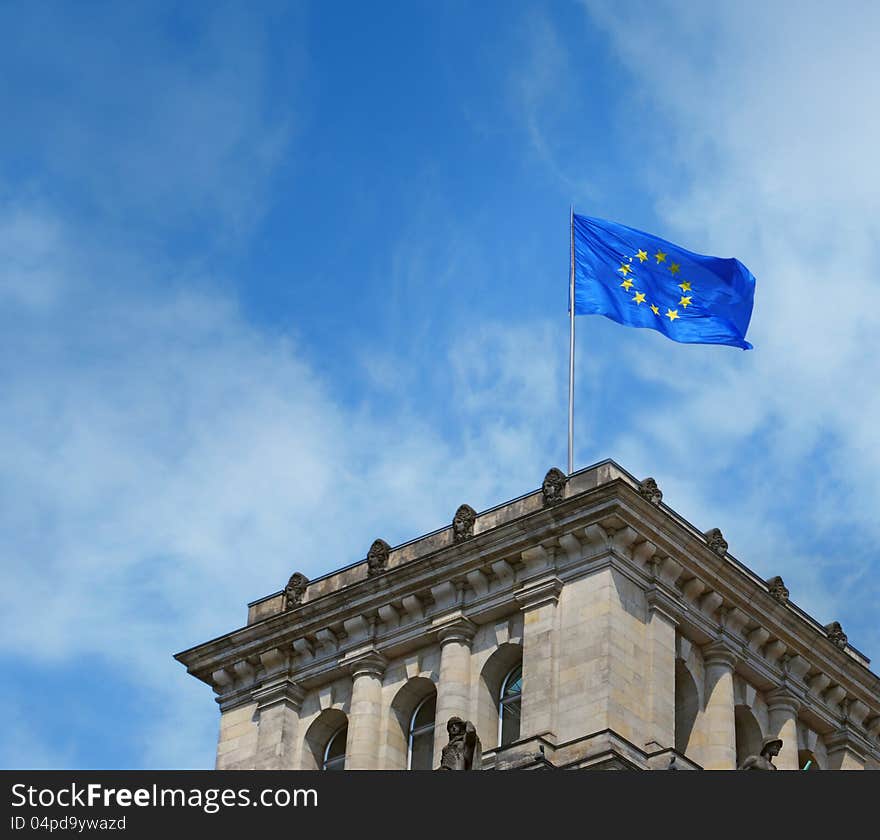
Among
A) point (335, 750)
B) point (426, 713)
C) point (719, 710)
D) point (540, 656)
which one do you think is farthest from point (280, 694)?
point (719, 710)

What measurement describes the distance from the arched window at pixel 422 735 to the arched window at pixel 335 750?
2151 mm

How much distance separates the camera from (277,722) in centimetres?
6047

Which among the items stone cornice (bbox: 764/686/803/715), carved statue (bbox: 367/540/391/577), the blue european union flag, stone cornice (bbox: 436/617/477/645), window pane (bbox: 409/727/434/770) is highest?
the blue european union flag

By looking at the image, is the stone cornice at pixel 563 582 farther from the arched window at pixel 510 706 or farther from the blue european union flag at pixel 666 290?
the blue european union flag at pixel 666 290

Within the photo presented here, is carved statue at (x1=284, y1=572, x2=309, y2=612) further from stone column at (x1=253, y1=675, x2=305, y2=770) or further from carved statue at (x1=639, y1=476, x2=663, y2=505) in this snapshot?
carved statue at (x1=639, y1=476, x2=663, y2=505)

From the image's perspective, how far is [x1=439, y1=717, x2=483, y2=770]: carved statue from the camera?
170 ft

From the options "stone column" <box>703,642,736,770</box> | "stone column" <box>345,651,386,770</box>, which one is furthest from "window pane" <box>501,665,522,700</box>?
"stone column" <box>703,642,736,770</box>

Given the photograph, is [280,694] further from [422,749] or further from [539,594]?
[539,594]

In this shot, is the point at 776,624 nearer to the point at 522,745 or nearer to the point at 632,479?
the point at 632,479

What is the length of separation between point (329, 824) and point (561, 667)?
750 inches

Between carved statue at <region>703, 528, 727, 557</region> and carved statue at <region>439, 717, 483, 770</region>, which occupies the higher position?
carved statue at <region>703, 528, 727, 557</region>

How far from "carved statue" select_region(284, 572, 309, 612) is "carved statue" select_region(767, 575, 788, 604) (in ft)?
41.0

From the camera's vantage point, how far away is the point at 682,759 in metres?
53.3

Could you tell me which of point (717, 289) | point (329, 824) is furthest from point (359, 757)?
point (329, 824)
